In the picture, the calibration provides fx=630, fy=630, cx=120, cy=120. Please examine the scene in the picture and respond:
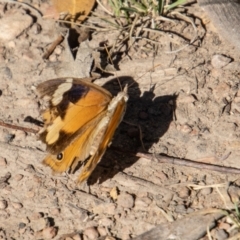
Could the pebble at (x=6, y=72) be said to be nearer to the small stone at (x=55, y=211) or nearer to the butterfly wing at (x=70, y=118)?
the butterfly wing at (x=70, y=118)

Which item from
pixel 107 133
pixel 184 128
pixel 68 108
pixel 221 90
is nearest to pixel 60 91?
pixel 68 108

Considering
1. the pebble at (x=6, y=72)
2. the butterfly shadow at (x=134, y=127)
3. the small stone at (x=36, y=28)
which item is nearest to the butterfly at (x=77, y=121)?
the butterfly shadow at (x=134, y=127)

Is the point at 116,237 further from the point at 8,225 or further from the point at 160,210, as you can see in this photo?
the point at 8,225

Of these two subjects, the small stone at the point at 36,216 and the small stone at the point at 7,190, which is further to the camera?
the small stone at the point at 7,190

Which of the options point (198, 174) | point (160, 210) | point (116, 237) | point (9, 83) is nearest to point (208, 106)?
point (198, 174)

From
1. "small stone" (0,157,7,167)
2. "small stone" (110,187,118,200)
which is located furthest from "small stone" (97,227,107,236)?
"small stone" (0,157,7,167)

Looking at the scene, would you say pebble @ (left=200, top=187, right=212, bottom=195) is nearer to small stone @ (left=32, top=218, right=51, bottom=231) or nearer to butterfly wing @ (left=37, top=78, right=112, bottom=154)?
butterfly wing @ (left=37, top=78, right=112, bottom=154)

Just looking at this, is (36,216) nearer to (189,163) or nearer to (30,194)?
(30,194)
